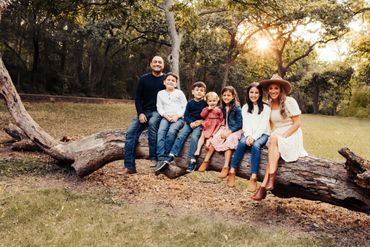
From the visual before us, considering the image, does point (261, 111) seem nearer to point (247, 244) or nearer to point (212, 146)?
point (212, 146)

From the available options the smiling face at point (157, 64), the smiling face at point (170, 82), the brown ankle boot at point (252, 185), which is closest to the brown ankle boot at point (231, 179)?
the brown ankle boot at point (252, 185)

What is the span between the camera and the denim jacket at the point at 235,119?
6.83m

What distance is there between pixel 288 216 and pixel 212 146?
5.61ft

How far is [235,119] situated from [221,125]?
28cm

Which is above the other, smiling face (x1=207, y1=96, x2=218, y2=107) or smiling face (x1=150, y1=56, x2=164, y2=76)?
smiling face (x1=150, y1=56, x2=164, y2=76)

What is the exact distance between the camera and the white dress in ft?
20.7

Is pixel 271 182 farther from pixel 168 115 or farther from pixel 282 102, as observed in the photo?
pixel 168 115

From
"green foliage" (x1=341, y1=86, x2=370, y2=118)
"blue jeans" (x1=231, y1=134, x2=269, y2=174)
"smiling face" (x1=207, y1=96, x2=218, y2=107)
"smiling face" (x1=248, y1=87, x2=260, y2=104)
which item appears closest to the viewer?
"blue jeans" (x1=231, y1=134, x2=269, y2=174)

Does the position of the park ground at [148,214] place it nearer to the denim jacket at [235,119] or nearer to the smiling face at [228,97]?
the denim jacket at [235,119]

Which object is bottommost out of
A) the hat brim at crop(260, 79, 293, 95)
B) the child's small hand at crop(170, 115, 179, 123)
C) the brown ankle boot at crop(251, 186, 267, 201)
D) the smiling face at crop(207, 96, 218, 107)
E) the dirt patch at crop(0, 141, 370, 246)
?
the dirt patch at crop(0, 141, 370, 246)

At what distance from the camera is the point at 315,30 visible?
3256cm

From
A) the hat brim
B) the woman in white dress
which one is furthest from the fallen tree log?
the hat brim

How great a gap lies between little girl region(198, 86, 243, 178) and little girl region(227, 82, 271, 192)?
0.13m

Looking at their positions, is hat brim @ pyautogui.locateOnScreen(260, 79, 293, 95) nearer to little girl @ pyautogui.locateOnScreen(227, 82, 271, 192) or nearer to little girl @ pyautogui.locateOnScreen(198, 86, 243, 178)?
little girl @ pyautogui.locateOnScreen(227, 82, 271, 192)
